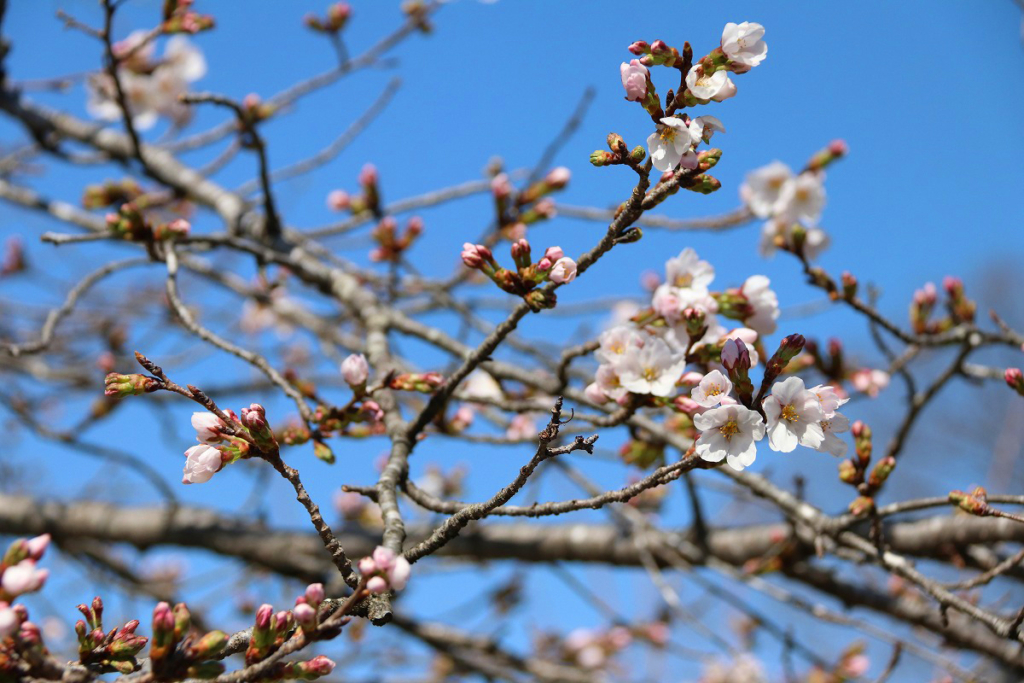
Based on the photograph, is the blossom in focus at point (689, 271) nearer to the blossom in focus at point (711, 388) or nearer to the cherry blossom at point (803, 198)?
the blossom in focus at point (711, 388)

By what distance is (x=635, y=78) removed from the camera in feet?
4.46

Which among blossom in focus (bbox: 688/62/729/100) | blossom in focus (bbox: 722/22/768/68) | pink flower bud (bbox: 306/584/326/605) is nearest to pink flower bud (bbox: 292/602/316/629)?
pink flower bud (bbox: 306/584/326/605)

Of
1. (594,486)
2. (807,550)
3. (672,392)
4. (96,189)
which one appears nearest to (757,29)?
(672,392)

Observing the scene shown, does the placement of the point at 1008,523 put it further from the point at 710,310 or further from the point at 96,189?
the point at 96,189

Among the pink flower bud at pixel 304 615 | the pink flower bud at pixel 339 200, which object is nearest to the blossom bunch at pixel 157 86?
the pink flower bud at pixel 339 200

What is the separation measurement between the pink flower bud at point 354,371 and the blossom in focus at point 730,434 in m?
0.81

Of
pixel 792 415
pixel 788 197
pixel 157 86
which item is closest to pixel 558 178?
pixel 788 197

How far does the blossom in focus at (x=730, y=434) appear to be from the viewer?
1259 millimetres

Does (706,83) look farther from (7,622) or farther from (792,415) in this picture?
(7,622)

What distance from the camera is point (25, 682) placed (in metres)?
1.06

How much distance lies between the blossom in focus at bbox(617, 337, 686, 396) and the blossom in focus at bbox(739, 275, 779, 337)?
12.3 inches

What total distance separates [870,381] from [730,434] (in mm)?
1510

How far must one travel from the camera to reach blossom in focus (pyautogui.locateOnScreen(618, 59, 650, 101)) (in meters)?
1.36

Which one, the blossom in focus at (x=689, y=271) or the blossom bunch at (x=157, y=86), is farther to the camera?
the blossom bunch at (x=157, y=86)
